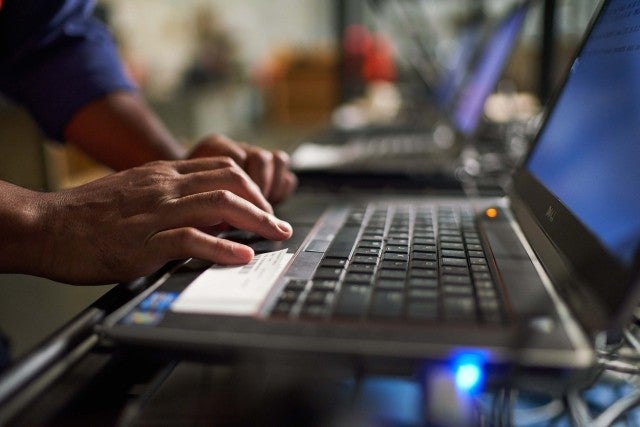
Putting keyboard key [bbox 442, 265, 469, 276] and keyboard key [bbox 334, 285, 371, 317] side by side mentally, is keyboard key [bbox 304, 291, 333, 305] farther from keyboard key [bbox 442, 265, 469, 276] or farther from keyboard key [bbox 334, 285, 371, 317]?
keyboard key [bbox 442, 265, 469, 276]

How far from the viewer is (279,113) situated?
5102 millimetres

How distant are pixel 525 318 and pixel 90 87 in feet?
2.66

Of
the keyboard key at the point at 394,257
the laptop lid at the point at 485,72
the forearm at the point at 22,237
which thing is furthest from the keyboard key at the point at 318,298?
the laptop lid at the point at 485,72

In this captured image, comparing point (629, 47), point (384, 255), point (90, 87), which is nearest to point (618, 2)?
point (629, 47)

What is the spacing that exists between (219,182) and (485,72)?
3.56 ft

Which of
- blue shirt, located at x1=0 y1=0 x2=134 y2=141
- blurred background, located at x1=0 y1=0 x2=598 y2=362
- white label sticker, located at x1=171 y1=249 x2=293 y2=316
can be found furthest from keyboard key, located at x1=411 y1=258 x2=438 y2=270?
blue shirt, located at x1=0 y1=0 x2=134 y2=141

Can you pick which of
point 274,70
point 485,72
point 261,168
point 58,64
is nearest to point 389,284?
point 261,168

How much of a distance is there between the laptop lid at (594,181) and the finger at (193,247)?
0.85 feet

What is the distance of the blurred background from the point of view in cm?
151

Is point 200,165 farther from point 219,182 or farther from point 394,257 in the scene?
point 394,257

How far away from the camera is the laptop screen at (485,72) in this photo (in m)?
1.21

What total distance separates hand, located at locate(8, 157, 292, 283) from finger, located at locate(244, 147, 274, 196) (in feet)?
0.56

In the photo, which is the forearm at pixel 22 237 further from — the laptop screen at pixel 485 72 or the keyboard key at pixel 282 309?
the laptop screen at pixel 485 72

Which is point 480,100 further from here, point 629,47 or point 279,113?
point 279,113
